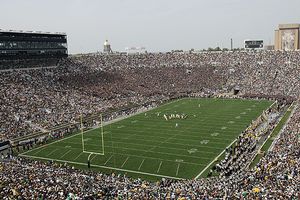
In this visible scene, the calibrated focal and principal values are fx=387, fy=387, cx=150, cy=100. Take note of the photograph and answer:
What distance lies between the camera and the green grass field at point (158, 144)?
24891 millimetres

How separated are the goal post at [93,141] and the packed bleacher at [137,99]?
4.12 metres

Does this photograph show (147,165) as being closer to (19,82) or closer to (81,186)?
(81,186)

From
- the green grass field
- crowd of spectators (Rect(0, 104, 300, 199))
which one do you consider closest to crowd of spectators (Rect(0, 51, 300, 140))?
the green grass field

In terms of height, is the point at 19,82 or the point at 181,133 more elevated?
the point at 19,82

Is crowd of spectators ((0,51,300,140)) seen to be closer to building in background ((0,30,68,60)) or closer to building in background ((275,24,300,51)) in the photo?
building in background ((0,30,68,60))

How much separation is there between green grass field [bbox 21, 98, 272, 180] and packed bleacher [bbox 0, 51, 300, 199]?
204cm

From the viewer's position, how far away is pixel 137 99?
52.3 meters

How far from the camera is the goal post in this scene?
2867cm

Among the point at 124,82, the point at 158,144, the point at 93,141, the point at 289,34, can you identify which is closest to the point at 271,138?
the point at 158,144

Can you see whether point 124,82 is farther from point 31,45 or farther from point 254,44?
point 254,44

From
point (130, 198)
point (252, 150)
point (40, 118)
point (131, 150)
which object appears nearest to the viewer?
point (130, 198)

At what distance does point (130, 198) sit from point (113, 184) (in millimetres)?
3604

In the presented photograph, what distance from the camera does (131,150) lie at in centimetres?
2861

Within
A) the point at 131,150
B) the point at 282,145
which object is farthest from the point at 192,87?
the point at 282,145
